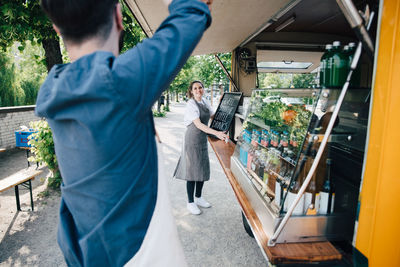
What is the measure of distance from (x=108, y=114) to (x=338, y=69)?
146 cm

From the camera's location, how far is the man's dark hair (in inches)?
30.3

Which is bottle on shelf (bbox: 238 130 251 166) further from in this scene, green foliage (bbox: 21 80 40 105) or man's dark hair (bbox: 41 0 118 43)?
green foliage (bbox: 21 80 40 105)

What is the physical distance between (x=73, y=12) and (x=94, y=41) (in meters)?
0.10

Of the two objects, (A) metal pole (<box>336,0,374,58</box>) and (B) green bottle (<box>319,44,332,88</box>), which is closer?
(A) metal pole (<box>336,0,374,58</box>)

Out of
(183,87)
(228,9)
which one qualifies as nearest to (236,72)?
(228,9)

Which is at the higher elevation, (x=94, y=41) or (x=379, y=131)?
(x=94, y=41)

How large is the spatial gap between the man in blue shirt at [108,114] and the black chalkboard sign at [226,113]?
3.74m

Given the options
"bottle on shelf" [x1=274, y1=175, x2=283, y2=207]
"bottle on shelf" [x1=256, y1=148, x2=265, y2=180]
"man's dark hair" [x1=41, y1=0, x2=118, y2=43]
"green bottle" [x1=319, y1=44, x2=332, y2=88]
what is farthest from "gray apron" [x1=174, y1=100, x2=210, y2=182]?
"man's dark hair" [x1=41, y1=0, x2=118, y2=43]

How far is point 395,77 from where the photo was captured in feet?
3.93

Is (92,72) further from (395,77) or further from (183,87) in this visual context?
(183,87)

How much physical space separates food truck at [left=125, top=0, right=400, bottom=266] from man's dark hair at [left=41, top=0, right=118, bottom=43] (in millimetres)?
1068

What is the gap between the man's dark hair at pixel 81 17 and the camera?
770 mm

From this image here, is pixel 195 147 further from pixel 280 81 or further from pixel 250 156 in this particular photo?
pixel 280 81

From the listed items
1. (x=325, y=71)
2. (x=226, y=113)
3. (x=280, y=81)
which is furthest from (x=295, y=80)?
(x=325, y=71)
